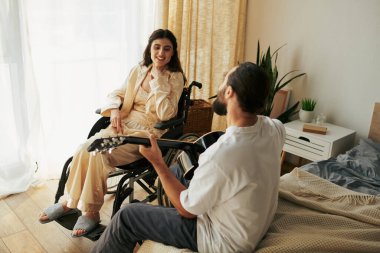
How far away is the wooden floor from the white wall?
6.33ft

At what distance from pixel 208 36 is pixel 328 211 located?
2.12m

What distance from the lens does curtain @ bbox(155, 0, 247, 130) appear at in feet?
9.62

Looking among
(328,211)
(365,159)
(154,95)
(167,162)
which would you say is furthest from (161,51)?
(365,159)

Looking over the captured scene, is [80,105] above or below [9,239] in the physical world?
above

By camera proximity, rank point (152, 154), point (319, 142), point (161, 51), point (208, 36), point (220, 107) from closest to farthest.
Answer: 1. point (220, 107)
2. point (152, 154)
3. point (161, 51)
4. point (319, 142)
5. point (208, 36)

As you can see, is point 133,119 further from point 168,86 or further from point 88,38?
point 88,38

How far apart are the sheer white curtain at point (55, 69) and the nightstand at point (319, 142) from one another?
4.76 feet

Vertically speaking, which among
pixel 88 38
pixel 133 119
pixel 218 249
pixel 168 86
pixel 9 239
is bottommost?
pixel 9 239

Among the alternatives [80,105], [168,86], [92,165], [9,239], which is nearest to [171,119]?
[168,86]

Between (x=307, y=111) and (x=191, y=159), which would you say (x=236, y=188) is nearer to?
(x=191, y=159)

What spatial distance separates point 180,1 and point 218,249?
2.25 meters

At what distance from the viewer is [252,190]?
3.53ft

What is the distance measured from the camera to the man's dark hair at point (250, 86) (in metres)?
1.09

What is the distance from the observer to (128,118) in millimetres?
2182
